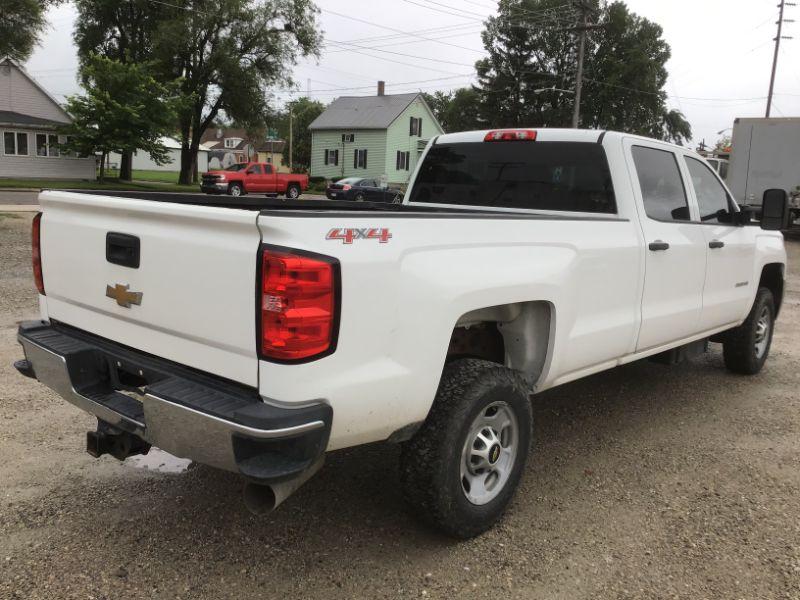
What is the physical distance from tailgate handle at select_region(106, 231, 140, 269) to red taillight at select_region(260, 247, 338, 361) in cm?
72

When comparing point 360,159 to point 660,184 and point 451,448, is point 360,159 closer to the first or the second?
point 660,184

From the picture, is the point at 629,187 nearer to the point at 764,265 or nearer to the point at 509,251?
the point at 509,251

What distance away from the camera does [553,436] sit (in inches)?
178

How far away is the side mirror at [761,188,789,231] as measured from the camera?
498cm

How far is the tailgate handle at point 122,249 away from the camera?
2.71m

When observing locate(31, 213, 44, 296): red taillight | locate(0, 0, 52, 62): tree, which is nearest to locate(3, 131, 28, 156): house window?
locate(0, 0, 52, 62): tree

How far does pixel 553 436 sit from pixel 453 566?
5.88ft

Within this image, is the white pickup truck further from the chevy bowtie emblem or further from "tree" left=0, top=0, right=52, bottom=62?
"tree" left=0, top=0, right=52, bottom=62

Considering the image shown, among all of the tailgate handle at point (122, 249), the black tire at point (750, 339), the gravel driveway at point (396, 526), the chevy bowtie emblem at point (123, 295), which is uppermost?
the tailgate handle at point (122, 249)

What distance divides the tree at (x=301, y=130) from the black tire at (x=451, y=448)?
6509 cm

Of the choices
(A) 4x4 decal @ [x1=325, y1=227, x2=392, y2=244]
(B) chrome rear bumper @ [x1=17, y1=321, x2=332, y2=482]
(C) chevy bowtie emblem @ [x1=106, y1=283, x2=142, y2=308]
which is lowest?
(B) chrome rear bumper @ [x1=17, y1=321, x2=332, y2=482]

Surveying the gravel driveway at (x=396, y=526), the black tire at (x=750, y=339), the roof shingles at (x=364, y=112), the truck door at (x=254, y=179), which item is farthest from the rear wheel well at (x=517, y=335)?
the roof shingles at (x=364, y=112)

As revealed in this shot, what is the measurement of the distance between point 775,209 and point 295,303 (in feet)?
13.6

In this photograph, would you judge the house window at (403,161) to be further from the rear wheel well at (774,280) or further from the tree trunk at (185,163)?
the rear wheel well at (774,280)
